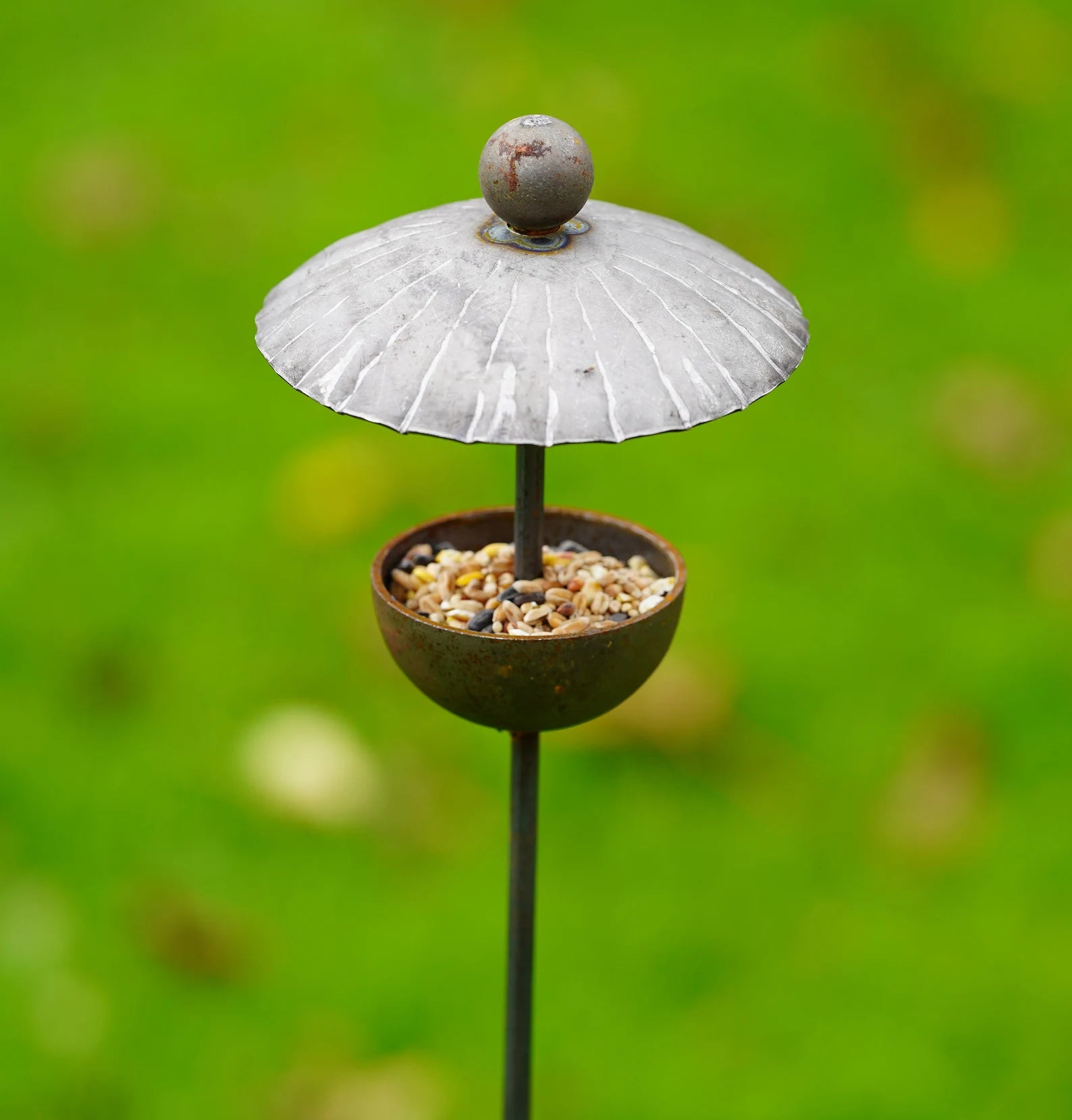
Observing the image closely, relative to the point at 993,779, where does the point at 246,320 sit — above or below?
above

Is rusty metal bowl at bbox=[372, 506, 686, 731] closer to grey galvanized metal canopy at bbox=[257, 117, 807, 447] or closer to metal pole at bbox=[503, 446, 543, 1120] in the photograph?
metal pole at bbox=[503, 446, 543, 1120]

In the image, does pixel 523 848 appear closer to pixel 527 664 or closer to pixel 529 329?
pixel 527 664

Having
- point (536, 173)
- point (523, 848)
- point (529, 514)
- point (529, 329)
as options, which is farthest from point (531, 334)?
point (523, 848)

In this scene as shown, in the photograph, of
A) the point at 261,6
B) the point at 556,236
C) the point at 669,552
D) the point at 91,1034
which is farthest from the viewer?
the point at 261,6

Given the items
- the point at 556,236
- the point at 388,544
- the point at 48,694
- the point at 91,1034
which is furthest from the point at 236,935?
the point at 556,236

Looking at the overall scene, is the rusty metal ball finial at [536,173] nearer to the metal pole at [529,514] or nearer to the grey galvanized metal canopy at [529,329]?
the grey galvanized metal canopy at [529,329]

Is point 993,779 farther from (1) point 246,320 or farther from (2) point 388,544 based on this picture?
(1) point 246,320

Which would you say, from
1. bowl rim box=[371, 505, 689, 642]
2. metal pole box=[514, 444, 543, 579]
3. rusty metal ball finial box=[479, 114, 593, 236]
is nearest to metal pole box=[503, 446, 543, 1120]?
metal pole box=[514, 444, 543, 579]
